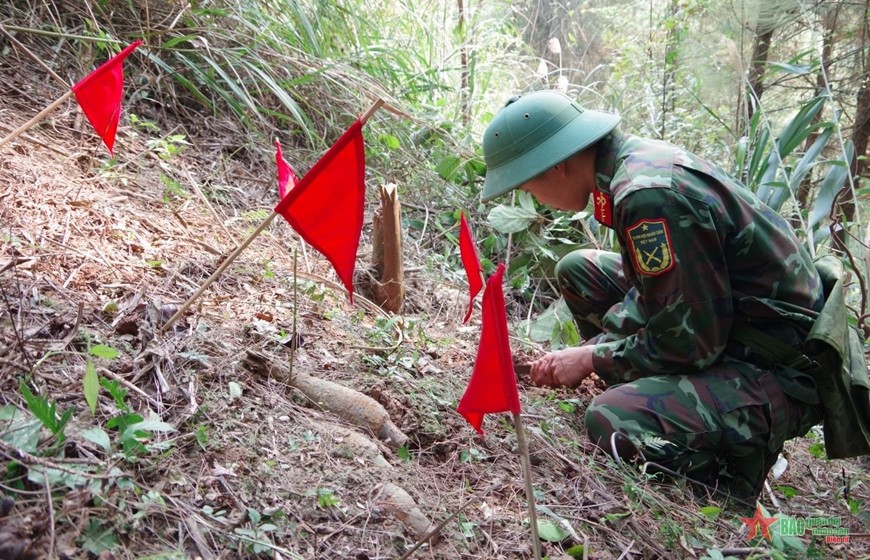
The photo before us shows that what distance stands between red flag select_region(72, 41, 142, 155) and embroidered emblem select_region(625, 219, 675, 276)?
160 cm

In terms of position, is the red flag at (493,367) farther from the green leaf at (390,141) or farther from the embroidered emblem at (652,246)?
the green leaf at (390,141)

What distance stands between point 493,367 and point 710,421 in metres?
1.21

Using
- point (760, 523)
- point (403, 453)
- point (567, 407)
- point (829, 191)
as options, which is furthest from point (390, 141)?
point (760, 523)

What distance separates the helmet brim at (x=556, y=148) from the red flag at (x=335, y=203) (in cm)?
79

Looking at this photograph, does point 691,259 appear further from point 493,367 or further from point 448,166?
point 448,166

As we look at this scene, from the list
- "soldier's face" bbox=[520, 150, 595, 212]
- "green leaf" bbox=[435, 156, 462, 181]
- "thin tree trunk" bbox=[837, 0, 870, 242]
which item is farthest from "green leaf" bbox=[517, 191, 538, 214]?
"thin tree trunk" bbox=[837, 0, 870, 242]

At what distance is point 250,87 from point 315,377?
222cm

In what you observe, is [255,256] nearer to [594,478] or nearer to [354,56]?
[594,478]

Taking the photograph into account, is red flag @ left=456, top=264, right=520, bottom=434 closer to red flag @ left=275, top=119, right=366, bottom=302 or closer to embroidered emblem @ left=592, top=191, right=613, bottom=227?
red flag @ left=275, top=119, right=366, bottom=302

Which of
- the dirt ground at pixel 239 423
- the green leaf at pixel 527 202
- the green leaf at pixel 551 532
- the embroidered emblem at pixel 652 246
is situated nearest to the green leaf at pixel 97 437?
the dirt ground at pixel 239 423

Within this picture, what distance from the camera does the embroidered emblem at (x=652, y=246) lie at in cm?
194

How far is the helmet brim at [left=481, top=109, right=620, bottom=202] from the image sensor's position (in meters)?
2.10

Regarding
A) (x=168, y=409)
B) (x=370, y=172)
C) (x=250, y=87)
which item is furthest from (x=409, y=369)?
(x=250, y=87)

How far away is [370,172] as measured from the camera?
3635mm
